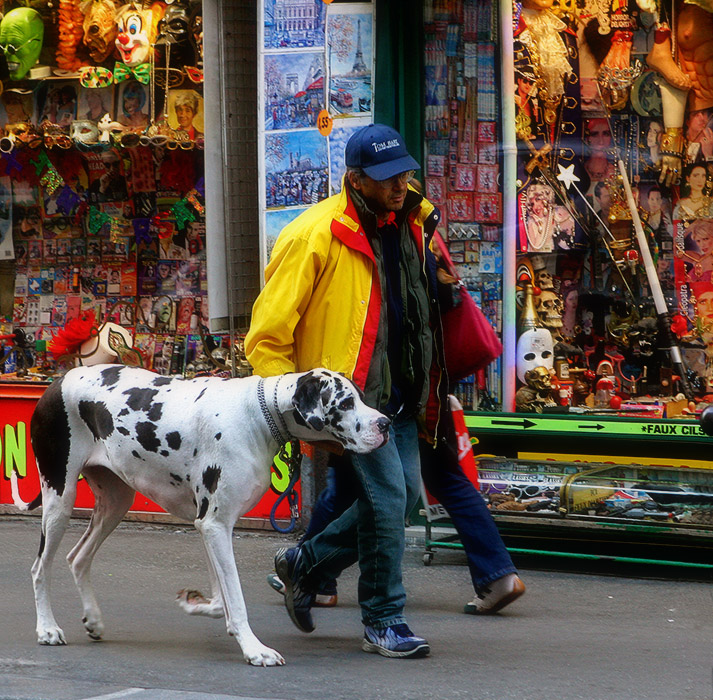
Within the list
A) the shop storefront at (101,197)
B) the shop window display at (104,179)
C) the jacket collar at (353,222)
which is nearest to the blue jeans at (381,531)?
the jacket collar at (353,222)

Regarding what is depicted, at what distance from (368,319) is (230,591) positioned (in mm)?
1200

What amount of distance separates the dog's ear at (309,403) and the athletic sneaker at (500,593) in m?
1.51

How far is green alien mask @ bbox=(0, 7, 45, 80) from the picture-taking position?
28.7 ft

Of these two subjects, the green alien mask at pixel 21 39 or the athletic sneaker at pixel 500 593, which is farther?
the green alien mask at pixel 21 39

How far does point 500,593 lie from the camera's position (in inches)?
227

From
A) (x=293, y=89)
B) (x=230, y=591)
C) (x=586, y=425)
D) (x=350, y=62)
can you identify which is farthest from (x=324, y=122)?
(x=230, y=591)

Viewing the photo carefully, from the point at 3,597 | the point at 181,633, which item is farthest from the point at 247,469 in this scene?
the point at 3,597

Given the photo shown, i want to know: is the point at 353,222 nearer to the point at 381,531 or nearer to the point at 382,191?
the point at 382,191

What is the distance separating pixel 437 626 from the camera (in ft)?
18.7

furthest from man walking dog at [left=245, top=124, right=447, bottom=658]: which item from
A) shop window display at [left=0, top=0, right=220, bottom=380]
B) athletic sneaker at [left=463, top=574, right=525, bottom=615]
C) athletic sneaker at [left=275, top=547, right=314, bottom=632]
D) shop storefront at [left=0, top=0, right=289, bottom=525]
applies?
shop window display at [left=0, top=0, right=220, bottom=380]

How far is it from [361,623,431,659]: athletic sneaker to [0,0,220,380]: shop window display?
401 centimetres

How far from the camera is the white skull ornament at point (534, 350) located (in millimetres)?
7547

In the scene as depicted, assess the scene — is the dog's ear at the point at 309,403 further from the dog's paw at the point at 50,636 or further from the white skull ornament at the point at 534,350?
the white skull ornament at the point at 534,350

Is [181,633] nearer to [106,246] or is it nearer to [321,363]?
[321,363]
